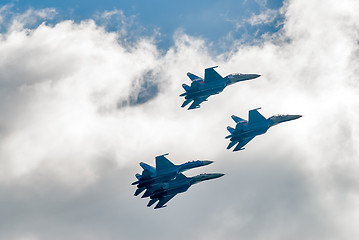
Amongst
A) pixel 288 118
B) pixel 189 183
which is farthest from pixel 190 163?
pixel 288 118

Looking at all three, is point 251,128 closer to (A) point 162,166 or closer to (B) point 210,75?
(B) point 210,75

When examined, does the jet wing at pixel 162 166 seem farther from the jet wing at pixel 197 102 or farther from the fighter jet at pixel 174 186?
the jet wing at pixel 197 102

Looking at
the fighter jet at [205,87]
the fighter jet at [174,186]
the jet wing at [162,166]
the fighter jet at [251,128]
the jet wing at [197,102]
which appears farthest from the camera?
the jet wing at [197,102]

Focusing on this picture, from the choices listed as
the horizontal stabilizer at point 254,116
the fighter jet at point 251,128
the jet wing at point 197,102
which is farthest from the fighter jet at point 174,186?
the jet wing at point 197,102

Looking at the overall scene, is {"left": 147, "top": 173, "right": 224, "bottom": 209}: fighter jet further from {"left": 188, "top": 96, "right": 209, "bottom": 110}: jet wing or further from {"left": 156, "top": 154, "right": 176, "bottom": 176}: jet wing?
{"left": 188, "top": 96, "right": 209, "bottom": 110}: jet wing

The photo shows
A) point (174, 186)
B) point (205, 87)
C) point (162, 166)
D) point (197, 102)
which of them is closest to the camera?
point (162, 166)

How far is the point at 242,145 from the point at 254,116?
885 cm

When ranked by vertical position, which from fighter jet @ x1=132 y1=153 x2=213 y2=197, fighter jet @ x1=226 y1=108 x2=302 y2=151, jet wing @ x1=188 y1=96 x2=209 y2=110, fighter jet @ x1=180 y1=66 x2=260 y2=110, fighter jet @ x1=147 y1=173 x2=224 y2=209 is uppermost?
fighter jet @ x1=180 y1=66 x2=260 y2=110

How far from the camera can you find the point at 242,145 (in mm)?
113312

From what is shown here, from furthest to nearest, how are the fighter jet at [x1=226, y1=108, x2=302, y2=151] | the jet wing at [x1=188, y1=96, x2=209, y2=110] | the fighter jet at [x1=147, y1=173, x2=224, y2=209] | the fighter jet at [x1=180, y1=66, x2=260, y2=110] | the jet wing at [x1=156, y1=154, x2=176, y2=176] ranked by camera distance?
the jet wing at [x1=188, y1=96, x2=209, y2=110] → the fighter jet at [x1=180, y1=66, x2=260, y2=110] → the fighter jet at [x1=226, y1=108, x2=302, y2=151] → the fighter jet at [x1=147, y1=173, x2=224, y2=209] → the jet wing at [x1=156, y1=154, x2=176, y2=176]

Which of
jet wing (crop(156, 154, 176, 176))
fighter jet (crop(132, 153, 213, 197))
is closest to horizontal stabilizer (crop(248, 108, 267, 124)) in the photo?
fighter jet (crop(132, 153, 213, 197))

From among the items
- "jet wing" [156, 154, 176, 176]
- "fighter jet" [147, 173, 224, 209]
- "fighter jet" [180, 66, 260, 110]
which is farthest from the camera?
"fighter jet" [180, 66, 260, 110]

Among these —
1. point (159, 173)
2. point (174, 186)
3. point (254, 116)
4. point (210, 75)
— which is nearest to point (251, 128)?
point (254, 116)

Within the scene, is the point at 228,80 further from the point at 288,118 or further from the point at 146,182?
the point at 146,182
